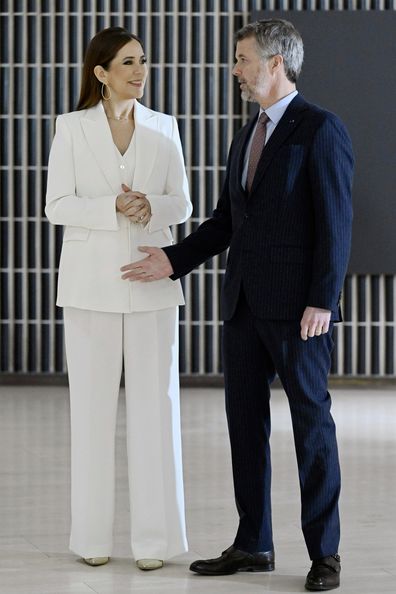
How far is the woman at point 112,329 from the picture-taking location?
442 cm

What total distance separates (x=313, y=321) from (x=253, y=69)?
851 mm

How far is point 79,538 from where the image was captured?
4480 mm

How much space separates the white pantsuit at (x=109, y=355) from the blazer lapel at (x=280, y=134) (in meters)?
0.44

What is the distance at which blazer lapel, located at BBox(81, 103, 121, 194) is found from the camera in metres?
4.45

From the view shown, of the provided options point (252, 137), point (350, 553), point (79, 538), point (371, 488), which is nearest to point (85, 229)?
point (252, 137)

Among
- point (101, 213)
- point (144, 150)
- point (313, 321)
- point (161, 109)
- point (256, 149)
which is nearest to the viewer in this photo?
point (313, 321)

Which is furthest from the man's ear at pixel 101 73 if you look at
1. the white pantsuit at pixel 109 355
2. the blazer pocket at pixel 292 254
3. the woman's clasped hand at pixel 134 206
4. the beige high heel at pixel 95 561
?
the beige high heel at pixel 95 561

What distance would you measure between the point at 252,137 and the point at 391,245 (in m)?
5.56

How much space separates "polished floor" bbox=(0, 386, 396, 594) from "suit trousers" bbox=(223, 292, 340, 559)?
0.63ft

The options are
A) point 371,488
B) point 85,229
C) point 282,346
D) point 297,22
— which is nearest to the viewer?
point 282,346

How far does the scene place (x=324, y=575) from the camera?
4090mm

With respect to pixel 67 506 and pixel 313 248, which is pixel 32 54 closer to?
pixel 67 506

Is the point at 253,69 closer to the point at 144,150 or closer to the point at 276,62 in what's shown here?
the point at 276,62

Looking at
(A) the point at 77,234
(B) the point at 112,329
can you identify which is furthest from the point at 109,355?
(A) the point at 77,234
